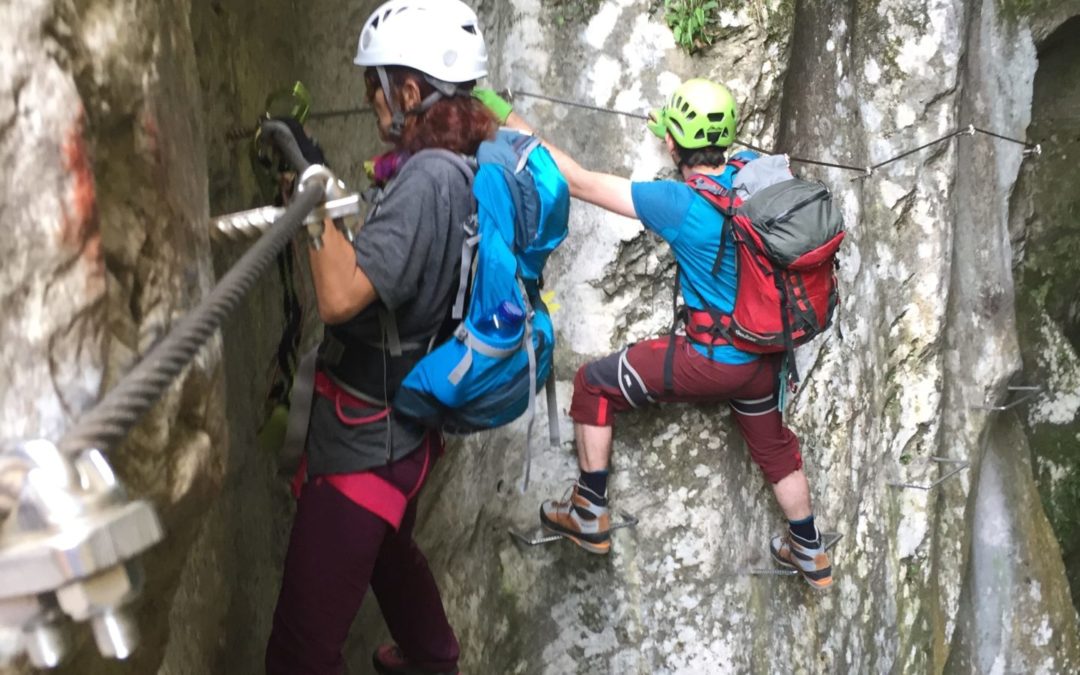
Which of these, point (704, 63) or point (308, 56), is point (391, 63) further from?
point (704, 63)

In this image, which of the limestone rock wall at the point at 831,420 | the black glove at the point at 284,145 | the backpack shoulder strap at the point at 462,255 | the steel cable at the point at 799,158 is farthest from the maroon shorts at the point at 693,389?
the black glove at the point at 284,145

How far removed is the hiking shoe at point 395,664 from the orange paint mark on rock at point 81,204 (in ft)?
6.21

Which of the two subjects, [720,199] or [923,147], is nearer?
[720,199]

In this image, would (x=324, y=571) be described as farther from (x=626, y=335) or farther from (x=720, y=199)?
(x=626, y=335)

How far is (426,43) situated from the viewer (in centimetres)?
221

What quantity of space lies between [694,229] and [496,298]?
1163 mm

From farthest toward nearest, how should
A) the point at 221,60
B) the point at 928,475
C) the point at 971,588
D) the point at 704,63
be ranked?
the point at 971,588 → the point at 928,475 → the point at 704,63 → the point at 221,60

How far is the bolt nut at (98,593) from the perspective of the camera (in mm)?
815

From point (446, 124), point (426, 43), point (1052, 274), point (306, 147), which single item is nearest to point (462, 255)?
point (446, 124)

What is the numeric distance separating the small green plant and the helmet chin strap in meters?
1.63

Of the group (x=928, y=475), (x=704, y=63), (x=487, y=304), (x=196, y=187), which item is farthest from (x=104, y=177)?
(x=928, y=475)

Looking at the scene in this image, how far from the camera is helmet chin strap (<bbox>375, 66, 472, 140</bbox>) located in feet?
7.18

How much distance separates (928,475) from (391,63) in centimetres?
387

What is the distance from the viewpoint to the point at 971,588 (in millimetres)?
5664
